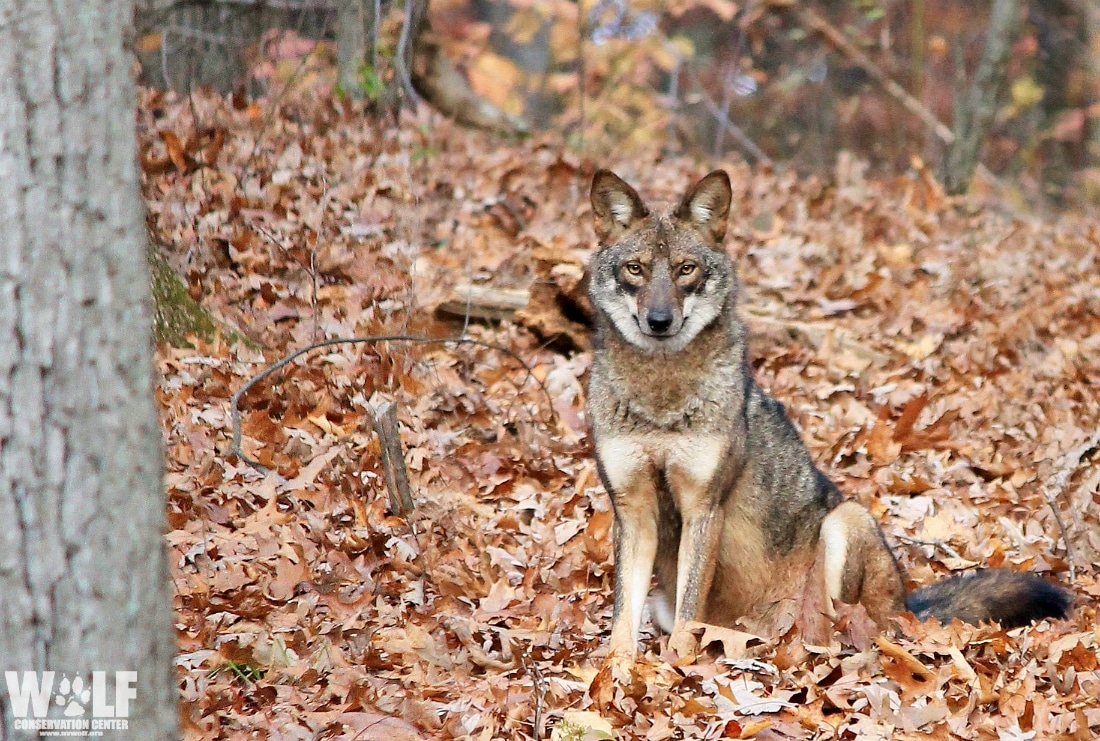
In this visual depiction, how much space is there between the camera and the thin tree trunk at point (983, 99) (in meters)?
14.9

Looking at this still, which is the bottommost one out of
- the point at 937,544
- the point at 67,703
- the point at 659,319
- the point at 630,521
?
the point at 937,544

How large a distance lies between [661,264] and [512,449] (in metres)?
2.47

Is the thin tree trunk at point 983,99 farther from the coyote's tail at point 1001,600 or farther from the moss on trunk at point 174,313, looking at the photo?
the moss on trunk at point 174,313

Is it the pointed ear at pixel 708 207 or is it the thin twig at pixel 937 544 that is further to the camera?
the thin twig at pixel 937 544

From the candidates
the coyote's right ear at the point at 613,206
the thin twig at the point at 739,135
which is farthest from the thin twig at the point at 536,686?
the thin twig at the point at 739,135

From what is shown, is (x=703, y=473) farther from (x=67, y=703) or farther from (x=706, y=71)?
(x=706, y=71)

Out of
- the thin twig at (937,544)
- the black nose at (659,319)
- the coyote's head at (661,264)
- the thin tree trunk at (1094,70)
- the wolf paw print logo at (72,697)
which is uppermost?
the thin tree trunk at (1094,70)

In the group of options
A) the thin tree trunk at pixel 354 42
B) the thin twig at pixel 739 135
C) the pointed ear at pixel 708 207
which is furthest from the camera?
the thin twig at pixel 739 135

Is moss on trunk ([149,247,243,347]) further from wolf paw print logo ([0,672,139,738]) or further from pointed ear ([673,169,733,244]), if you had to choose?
wolf paw print logo ([0,672,139,738])

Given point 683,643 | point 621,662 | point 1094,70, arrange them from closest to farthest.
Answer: point 621,662, point 683,643, point 1094,70

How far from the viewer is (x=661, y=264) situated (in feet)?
19.7

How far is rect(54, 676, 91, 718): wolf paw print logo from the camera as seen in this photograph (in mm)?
3238

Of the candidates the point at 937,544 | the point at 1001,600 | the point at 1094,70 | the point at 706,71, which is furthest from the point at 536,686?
the point at 1094,70

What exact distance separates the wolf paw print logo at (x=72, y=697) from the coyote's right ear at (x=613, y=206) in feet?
12.1
